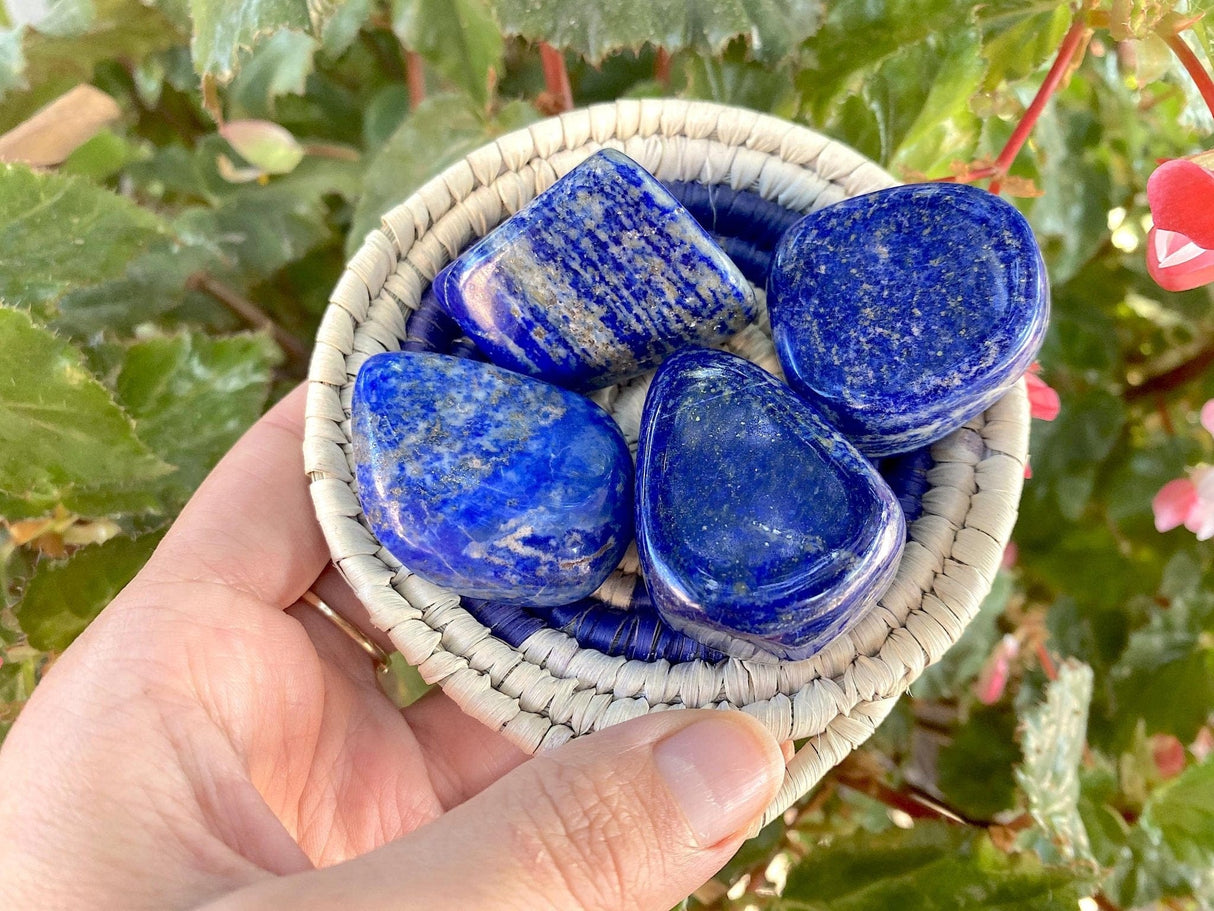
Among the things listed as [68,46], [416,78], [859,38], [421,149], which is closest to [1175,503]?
[859,38]

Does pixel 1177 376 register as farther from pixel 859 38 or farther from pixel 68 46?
pixel 68 46

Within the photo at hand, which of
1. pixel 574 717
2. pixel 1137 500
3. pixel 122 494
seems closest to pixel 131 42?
pixel 122 494

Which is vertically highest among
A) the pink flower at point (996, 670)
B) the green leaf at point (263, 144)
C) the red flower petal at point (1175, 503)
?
the green leaf at point (263, 144)

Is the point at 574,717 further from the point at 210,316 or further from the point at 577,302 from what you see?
the point at 210,316

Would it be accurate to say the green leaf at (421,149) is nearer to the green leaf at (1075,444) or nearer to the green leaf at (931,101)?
the green leaf at (931,101)

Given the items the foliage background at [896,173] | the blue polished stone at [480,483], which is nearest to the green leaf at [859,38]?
the foliage background at [896,173]

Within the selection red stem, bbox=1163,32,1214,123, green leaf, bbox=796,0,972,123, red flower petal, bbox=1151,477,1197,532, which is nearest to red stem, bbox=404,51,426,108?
green leaf, bbox=796,0,972,123

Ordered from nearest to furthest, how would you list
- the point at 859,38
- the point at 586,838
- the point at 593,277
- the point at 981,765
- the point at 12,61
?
the point at 586,838 < the point at 593,277 < the point at 859,38 < the point at 12,61 < the point at 981,765
